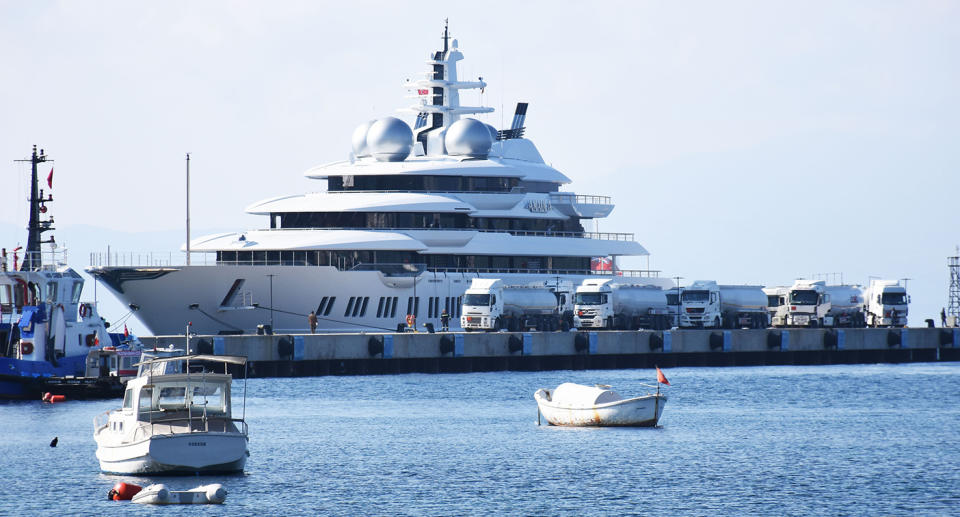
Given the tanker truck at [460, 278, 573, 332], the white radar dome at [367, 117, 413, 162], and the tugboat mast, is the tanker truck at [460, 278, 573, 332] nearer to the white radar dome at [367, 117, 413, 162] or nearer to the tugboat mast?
the white radar dome at [367, 117, 413, 162]

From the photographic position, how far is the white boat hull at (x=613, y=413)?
5350 centimetres

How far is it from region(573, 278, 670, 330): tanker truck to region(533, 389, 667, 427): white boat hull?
3280 centimetres

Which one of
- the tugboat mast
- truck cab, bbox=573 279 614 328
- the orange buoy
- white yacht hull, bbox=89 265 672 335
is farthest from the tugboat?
truck cab, bbox=573 279 614 328

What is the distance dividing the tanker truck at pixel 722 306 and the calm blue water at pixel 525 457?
21338 mm

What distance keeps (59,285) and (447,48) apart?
42.3 metres

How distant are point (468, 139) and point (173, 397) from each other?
55221mm

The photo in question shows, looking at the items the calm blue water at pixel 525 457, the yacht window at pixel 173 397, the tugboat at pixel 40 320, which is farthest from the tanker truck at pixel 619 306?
the yacht window at pixel 173 397

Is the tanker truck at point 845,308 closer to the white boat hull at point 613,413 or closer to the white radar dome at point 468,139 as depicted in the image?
the white radar dome at point 468,139

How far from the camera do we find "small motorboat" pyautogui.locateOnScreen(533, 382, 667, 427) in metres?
53.5

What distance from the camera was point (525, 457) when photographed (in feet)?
152

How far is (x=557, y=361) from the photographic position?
82125 mm

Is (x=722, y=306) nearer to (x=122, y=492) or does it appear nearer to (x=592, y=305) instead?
(x=592, y=305)

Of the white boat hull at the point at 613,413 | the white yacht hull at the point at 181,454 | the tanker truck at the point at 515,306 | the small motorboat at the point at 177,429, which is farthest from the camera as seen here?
the tanker truck at the point at 515,306

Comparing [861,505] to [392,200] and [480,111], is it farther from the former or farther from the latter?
[480,111]
